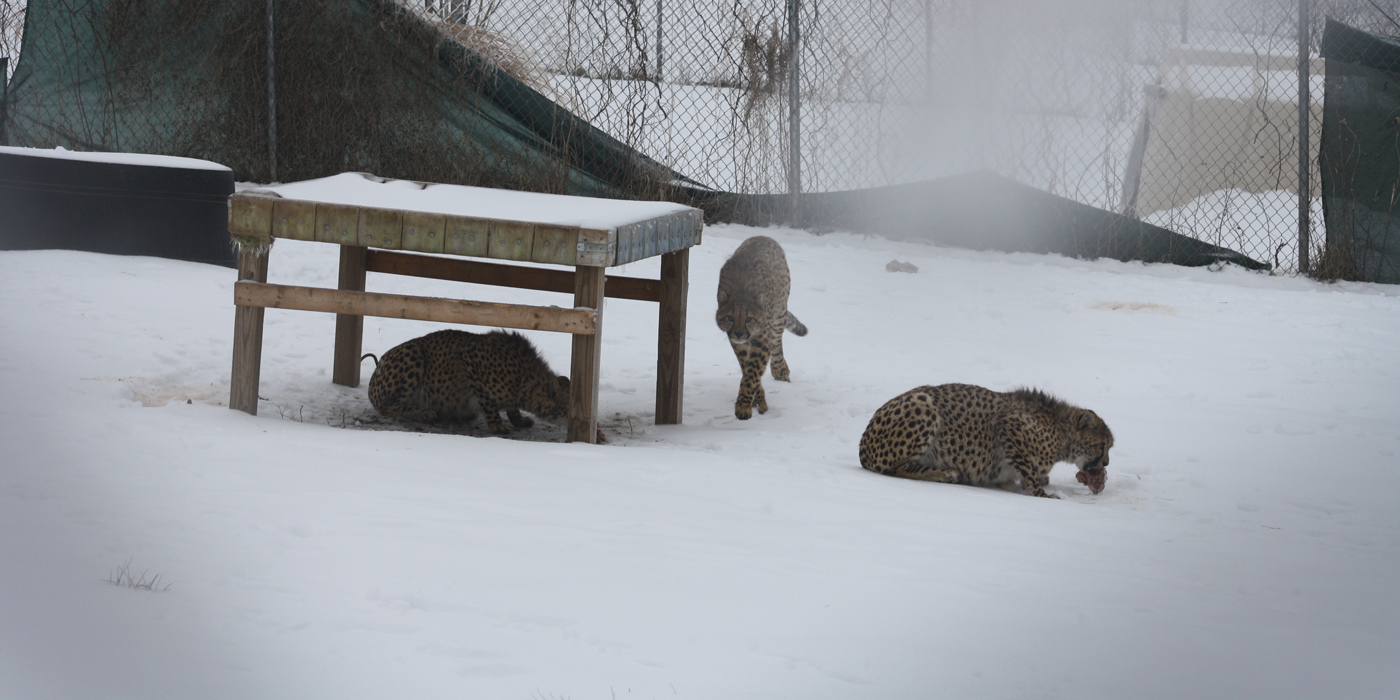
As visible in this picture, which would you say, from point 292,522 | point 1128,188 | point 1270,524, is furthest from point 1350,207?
point 292,522

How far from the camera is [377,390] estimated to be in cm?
474

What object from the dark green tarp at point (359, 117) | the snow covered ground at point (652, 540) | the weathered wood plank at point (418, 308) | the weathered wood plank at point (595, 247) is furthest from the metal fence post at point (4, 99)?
the weathered wood plank at point (595, 247)

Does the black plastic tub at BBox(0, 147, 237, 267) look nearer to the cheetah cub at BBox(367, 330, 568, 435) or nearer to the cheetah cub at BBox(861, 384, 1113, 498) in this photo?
the cheetah cub at BBox(367, 330, 568, 435)

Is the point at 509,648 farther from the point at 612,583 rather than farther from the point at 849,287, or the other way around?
the point at 849,287

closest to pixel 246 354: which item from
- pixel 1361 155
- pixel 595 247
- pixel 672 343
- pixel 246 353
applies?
pixel 246 353

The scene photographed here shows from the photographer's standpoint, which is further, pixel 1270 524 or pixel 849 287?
pixel 849 287

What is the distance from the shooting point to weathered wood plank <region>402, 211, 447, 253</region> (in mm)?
3939

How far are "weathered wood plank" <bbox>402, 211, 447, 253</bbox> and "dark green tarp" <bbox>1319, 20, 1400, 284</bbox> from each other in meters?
6.95

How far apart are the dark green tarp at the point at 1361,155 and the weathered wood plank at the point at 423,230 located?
22.8ft

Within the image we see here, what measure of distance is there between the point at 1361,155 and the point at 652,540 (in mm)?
7501

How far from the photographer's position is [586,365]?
414 centimetres

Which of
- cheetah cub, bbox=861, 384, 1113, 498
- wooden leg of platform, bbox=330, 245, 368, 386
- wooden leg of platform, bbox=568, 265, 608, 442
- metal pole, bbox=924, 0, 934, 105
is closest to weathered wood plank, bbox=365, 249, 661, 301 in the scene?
wooden leg of platform, bbox=330, 245, 368, 386

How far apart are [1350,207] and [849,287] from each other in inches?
151

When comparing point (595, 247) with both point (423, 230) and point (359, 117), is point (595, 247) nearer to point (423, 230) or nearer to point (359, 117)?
point (423, 230)
